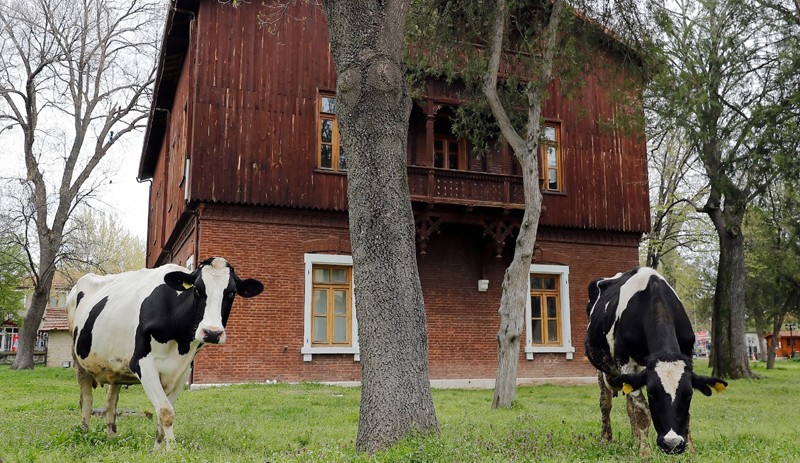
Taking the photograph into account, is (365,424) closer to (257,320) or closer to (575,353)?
(257,320)

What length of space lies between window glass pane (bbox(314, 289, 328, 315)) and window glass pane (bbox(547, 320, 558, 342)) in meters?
6.28

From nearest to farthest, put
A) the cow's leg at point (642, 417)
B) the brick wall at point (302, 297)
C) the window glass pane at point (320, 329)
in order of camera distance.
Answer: the cow's leg at point (642, 417), the brick wall at point (302, 297), the window glass pane at point (320, 329)

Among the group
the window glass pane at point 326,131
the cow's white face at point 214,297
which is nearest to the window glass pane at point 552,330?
the window glass pane at point 326,131

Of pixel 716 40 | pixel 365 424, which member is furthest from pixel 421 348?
pixel 716 40

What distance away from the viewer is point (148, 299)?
6973 millimetres

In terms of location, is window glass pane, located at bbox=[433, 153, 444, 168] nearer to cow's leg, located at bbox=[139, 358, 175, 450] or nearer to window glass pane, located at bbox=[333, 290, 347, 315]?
window glass pane, located at bbox=[333, 290, 347, 315]

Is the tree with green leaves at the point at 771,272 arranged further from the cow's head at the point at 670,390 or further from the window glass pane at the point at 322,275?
the cow's head at the point at 670,390

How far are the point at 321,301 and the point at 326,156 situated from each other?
3493 millimetres

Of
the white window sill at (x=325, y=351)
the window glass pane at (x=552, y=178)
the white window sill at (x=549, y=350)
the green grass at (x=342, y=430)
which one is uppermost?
the window glass pane at (x=552, y=178)

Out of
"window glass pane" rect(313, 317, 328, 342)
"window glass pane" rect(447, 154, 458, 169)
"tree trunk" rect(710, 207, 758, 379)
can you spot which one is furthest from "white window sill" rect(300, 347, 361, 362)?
"tree trunk" rect(710, 207, 758, 379)

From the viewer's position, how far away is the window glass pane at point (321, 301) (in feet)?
55.8

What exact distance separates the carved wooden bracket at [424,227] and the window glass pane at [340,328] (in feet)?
8.18

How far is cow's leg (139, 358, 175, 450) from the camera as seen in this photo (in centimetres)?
635

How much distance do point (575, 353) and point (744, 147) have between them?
7.11m
